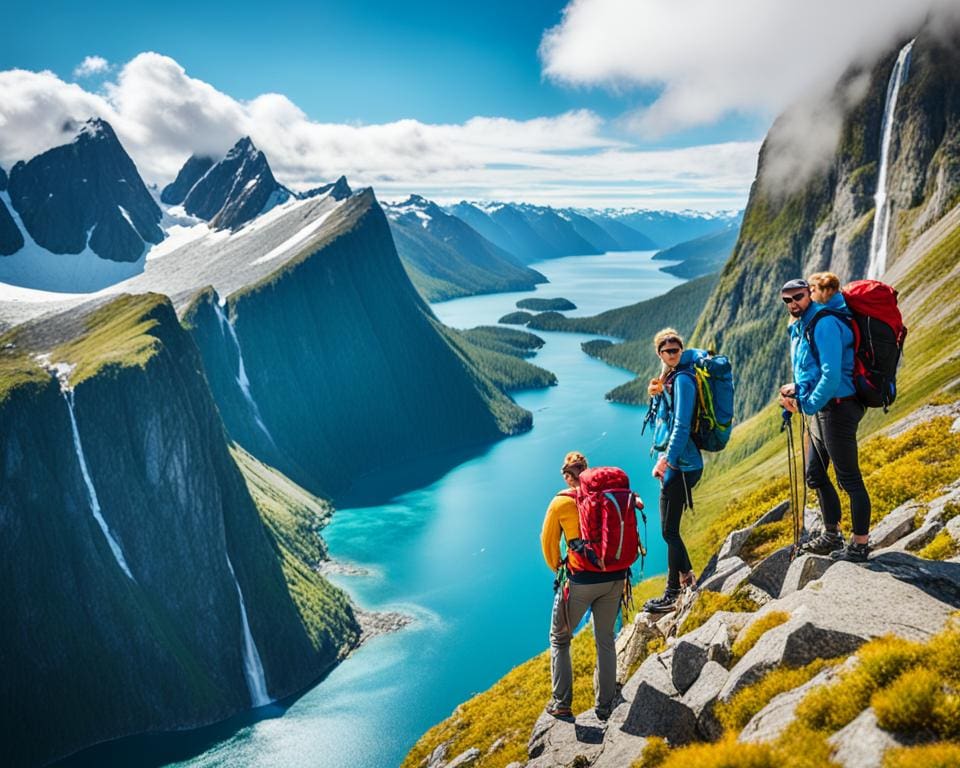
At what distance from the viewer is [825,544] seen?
55.3ft

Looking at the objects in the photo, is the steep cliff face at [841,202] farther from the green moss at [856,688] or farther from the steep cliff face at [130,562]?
the green moss at [856,688]

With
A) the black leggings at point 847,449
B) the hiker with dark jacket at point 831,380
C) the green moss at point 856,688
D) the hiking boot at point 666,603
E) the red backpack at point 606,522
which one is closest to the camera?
the green moss at point 856,688

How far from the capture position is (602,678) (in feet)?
54.5

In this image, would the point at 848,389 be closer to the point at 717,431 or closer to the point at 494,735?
the point at 717,431

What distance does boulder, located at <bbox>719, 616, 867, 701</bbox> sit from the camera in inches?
495

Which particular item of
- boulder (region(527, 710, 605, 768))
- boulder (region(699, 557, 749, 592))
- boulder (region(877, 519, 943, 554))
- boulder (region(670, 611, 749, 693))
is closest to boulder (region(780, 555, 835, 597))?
boulder (region(670, 611, 749, 693))

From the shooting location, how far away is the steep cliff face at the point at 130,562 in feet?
313

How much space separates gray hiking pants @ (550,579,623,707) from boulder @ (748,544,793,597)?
13.8 ft

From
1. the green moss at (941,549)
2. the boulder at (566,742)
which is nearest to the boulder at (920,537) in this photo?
the green moss at (941,549)

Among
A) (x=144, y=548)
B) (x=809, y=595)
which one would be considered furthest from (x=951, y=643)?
(x=144, y=548)

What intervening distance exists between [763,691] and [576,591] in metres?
4.35

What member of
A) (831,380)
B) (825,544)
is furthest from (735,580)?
(831,380)

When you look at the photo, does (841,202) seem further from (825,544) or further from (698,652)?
(698,652)

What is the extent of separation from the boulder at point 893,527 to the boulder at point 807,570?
10.1 feet
